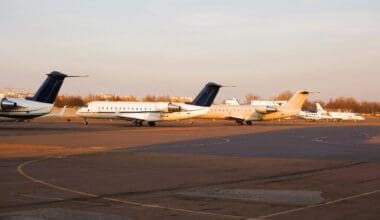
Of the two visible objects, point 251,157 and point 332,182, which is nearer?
point 332,182

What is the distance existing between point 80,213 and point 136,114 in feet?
182

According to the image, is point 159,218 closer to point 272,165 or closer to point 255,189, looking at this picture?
point 255,189

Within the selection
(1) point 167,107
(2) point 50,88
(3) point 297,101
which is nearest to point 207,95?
(1) point 167,107

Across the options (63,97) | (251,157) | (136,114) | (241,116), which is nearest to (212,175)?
(251,157)

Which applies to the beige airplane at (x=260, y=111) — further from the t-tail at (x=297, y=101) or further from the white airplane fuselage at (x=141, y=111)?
the white airplane fuselage at (x=141, y=111)

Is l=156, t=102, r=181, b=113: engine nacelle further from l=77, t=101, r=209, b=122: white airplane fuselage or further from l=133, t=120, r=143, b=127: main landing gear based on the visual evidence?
A: l=133, t=120, r=143, b=127: main landing gear

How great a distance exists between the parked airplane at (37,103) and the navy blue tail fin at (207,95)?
21172mm

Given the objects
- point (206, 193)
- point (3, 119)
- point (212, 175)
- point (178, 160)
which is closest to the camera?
point (206, 193)

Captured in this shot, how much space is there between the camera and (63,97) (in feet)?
525

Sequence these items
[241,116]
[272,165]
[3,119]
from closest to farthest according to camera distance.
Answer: [272,165] < [3,119] < [241,116]

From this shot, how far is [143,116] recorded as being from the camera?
65.6m

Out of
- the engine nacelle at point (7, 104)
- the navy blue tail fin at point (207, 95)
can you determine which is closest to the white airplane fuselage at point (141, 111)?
the navy blue tail fin at point (207, 95)

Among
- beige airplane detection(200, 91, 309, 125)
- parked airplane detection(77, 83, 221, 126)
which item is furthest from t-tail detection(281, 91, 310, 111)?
parked airplane detection(77, 83, 221, 126)

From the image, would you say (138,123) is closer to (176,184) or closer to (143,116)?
(143,116)
